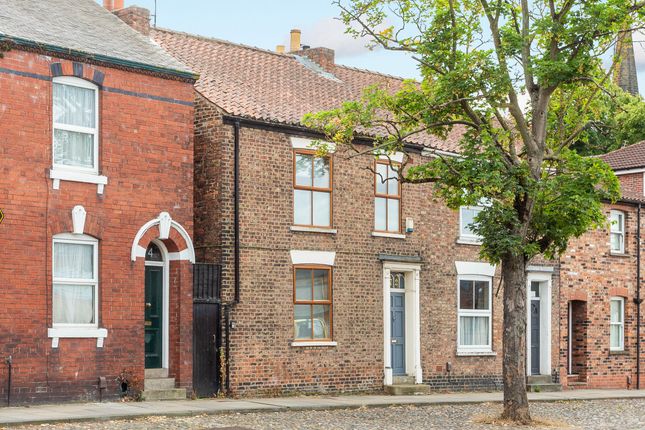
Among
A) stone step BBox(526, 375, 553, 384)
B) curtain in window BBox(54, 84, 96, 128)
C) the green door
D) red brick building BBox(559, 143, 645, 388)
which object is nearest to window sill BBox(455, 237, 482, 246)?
red brick building BBox(559, 143, 645, 388)

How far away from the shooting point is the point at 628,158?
3956 centimetres

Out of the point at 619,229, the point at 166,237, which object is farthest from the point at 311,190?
the point at 619,229

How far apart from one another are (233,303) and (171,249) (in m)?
1.83

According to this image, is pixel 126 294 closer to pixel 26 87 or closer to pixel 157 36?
pixel 26 87

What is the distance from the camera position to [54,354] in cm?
2122

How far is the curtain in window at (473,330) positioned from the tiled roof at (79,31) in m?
10.6

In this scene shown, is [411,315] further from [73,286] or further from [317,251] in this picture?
[73,286]

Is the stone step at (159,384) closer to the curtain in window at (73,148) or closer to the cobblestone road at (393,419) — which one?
the cobblestone road at (393,419)

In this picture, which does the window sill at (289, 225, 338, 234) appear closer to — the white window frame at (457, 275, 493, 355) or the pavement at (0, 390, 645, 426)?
the pavement at (0, 390, 645, 426)

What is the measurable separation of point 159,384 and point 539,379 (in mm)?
12507

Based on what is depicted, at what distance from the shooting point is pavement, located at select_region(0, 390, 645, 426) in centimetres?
1888

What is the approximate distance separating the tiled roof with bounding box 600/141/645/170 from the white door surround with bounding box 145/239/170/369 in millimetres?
19880

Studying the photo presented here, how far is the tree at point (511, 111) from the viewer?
69.5ft

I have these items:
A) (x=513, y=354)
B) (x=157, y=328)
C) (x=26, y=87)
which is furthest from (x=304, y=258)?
(x=26, y=87)
